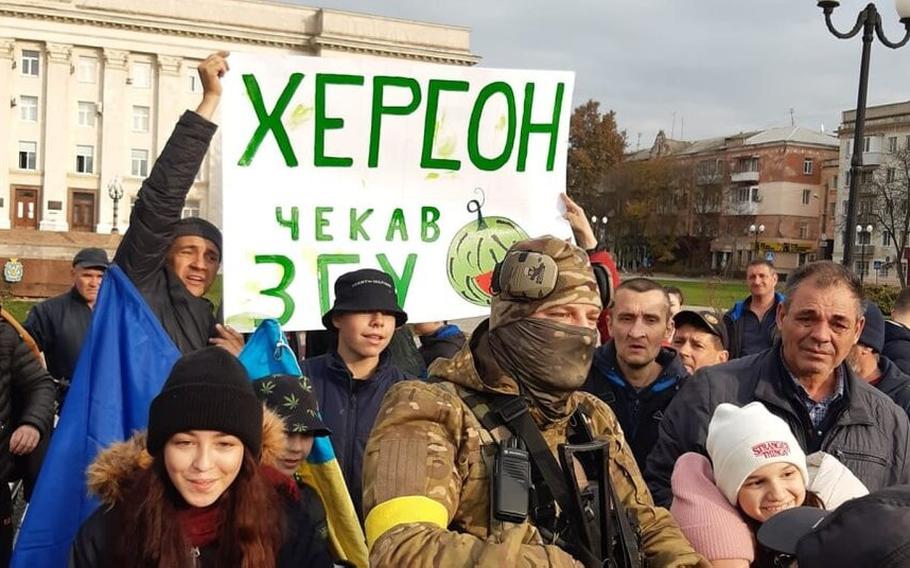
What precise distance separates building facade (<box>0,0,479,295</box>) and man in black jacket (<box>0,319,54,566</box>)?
54.0m

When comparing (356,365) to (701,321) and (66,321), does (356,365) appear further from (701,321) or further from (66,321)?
(66,321)

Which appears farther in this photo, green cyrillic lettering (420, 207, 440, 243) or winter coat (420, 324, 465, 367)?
winter coat (420, 324, 465, 367)

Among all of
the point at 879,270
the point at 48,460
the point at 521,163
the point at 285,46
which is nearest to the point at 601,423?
the point at 48,460

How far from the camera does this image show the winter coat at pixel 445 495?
164cm

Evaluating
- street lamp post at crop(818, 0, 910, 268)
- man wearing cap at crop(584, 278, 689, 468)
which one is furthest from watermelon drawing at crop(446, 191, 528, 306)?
street lamp post at crop(818, 0, 910, 268)

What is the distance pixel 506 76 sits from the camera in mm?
4734

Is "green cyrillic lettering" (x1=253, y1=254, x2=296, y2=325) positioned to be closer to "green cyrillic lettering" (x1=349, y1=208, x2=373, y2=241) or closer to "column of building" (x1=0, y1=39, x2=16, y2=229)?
"green cyrillic lettering" (x1=349, y1=208, x2=373, y2=241)

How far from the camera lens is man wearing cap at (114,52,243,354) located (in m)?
3.35

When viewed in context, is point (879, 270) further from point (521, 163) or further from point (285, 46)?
point (521, 163)

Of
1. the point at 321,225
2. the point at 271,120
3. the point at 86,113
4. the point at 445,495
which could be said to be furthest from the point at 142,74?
the point at 445,495

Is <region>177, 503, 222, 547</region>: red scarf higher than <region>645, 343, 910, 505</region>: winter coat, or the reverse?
<region>645, 343, 910, 505</region>: winter coat

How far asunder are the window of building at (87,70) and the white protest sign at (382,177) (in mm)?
62648

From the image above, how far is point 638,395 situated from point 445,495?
237 centimetres

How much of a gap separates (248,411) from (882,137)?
71.9 metres
